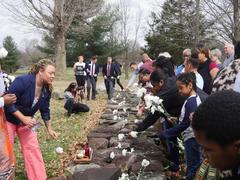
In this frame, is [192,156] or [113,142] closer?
[192,156]

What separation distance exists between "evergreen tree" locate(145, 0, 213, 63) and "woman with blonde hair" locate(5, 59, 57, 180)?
14359mm

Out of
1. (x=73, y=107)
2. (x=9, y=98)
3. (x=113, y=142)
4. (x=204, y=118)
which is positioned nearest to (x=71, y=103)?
(x=73, y=107)

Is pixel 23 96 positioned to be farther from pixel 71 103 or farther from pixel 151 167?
pixel 71 103

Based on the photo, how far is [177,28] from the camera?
21719 millimetres

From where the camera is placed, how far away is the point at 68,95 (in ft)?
39.4

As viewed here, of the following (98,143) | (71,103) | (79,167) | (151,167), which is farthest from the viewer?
(71,103)

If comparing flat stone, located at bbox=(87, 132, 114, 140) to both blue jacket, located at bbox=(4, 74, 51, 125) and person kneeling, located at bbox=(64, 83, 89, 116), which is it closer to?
blue jacket, located at bbox=(4, 74, 51, 125)

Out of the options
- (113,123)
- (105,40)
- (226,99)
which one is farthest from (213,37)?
(105,40)

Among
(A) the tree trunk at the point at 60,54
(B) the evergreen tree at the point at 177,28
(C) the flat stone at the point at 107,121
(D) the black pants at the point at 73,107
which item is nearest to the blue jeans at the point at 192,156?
(C) the flat stone at the point at 107,121

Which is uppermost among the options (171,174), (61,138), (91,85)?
(91,85)

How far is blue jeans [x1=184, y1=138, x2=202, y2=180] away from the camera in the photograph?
4.58 metres

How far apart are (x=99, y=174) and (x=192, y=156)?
113cm

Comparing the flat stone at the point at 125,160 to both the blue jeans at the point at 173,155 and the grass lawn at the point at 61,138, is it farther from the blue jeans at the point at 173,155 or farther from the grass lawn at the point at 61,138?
the grass lawn at the point at 61,138

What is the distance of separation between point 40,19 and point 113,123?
24.2 metres
